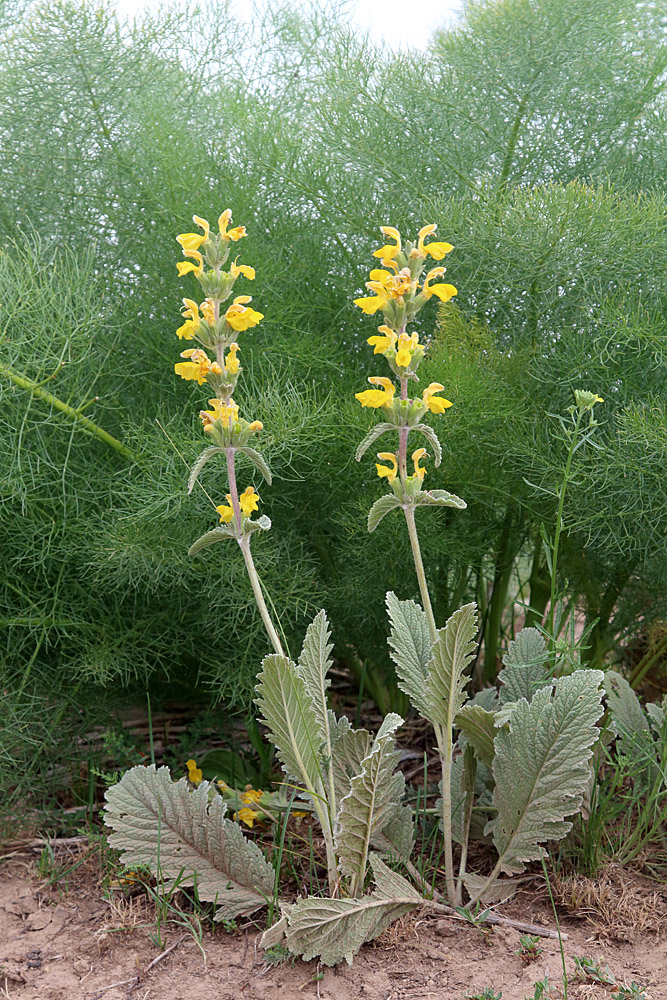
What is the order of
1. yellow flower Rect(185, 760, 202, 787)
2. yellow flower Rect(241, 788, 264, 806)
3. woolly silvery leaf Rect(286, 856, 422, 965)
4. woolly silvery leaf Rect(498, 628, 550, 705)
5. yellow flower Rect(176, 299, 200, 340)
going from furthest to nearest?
1. yellow flower Rect(185, 760, 202, 787)
2. yellow flower Rect(241, 788, 264, 806)
3. woolly silvery leaf Rect(498, 628, 550, 705)
4. woolly silvery leaf Rect(286, 856, 422, 965)
5. yellow flower Rect(176, 299, 200, 340)

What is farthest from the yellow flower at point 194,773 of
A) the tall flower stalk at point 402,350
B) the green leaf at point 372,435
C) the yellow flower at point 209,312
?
the yellow flower at point 209,312

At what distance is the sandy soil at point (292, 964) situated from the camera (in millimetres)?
1607

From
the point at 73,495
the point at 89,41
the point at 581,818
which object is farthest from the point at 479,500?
the point at 89,41

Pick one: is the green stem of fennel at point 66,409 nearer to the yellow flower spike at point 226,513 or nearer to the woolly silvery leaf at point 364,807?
the yellow flower spike at point 226,513

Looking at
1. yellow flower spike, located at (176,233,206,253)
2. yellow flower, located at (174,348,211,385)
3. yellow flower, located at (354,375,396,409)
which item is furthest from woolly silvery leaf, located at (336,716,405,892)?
yellow flower spike, located at (176,233,206,253)

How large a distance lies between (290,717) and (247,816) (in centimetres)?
55

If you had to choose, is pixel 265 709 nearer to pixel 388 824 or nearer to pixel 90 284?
pixel 388 824

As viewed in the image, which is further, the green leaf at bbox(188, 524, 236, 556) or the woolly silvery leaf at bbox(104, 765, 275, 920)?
the woolly silvery leaf at bbox(104, 765, 275, 920)

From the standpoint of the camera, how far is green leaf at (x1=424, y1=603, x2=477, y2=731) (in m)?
1.63

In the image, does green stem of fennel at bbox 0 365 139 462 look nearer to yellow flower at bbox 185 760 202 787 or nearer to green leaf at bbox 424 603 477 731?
yellow flower at bbox 185 760 202 787

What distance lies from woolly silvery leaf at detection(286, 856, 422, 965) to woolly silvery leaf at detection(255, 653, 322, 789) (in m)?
0.21

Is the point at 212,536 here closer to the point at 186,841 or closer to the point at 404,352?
the point at 404,352

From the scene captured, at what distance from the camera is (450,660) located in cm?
165

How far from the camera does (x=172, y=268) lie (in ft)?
8.04
